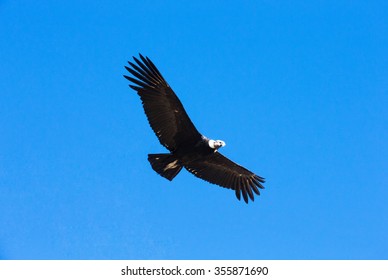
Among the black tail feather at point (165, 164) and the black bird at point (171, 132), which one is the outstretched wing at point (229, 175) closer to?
the black bird at point (171, 132)

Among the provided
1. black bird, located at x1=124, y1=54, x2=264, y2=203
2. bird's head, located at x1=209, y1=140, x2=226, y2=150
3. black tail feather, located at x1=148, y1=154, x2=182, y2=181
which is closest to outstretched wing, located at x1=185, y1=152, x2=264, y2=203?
black bird, located at x1=124, y1=54, x2=264, y2=203

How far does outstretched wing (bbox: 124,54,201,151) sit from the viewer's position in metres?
11.0

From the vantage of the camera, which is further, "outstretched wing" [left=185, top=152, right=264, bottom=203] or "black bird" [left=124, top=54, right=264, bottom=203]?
"outstretched wing" [left=185, top=152, right=264, bottom=203]

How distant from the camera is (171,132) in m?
11.7

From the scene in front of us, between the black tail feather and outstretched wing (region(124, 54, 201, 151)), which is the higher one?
outstretched wing (region(124, 54, 201, 151))

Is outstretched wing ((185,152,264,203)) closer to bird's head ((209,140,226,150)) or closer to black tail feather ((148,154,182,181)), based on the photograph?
bird's head ((209,140,226,150))

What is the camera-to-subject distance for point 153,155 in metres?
11.4

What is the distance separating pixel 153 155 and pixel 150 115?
88cm

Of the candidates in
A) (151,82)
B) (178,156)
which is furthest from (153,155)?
(151,82)

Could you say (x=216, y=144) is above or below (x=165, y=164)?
above

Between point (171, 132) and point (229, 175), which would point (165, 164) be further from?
point (229, 175)

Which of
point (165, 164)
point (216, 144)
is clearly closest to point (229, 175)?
point (216, 144)

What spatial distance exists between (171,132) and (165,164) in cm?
73
